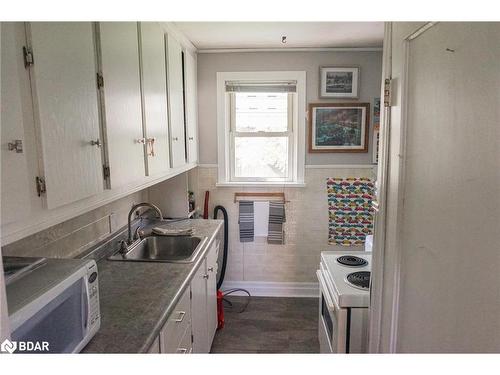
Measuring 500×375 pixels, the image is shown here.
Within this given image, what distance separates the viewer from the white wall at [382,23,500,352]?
2.31 feet

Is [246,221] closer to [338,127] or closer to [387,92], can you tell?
[338,127]

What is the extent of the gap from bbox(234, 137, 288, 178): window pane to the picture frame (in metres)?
0.61

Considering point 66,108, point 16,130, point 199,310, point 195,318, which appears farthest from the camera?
point 199,310

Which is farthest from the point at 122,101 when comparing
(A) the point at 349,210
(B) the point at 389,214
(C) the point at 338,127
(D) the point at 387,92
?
(A) the point at 349,210

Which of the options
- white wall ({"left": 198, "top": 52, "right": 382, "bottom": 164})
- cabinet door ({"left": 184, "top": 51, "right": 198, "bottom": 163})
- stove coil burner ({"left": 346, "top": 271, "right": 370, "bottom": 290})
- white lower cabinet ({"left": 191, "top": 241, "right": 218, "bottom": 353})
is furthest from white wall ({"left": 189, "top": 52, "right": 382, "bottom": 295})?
stove coil burner ({"left": 346, "top": 271, "right": 370, "bottom": 290})

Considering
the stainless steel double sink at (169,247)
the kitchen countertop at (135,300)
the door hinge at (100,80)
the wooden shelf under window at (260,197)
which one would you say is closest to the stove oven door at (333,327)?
the kitchen countertop at (135,300)

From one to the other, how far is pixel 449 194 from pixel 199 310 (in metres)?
1.73

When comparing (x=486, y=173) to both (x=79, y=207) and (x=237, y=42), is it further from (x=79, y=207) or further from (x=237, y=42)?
(x=237, y=42)

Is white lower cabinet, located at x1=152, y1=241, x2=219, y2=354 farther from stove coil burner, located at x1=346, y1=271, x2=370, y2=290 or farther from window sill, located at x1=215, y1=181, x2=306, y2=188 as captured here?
window sill, located at x1=215, y1=181, x2=306, y2=188

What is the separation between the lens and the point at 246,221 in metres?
3.55

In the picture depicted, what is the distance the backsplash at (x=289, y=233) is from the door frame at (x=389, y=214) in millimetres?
2102
